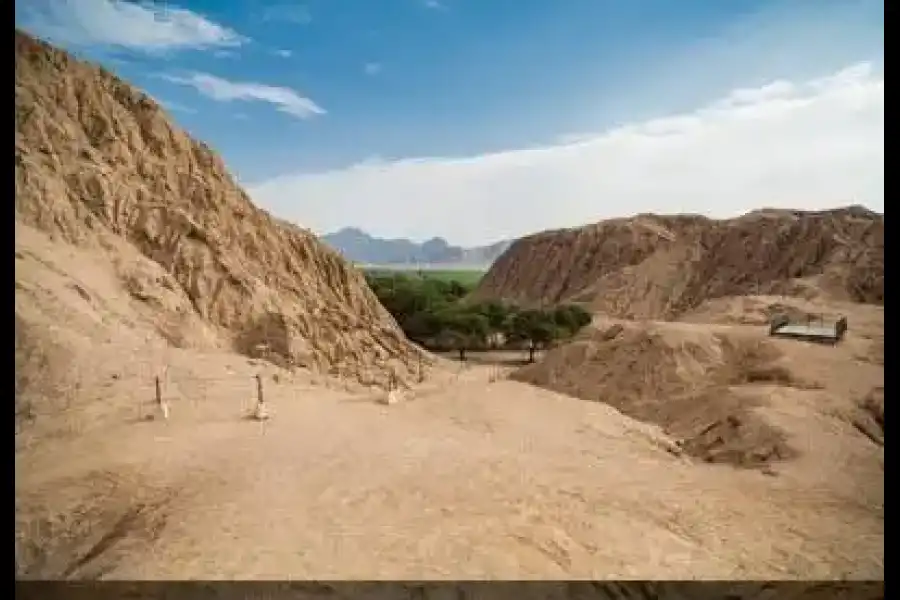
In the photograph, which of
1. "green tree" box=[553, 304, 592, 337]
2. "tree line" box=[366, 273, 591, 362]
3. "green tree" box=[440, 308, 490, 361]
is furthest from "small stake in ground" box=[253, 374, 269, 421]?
"green tree" box=[553, 304, 592, 337]

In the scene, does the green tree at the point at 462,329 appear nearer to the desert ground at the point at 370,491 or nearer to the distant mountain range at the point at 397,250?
the distant mountain range at the point at 397,250

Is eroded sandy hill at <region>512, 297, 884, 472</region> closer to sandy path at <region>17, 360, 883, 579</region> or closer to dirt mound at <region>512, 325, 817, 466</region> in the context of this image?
dirt mound at <region>512, 325, 817, 466</region>

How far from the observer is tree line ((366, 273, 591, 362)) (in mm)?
4352

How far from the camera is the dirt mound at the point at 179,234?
4.43 metres

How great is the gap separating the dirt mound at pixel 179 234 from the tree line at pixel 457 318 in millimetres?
169

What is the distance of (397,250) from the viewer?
3.81m

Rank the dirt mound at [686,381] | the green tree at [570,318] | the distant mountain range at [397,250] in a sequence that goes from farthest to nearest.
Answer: the green tree at [570,318] → the dirt mound at [686,381] → the distant mountain range at [397,250]

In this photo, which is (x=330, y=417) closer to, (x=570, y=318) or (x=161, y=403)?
(x=161, y=403)

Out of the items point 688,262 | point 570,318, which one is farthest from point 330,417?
point 688,262

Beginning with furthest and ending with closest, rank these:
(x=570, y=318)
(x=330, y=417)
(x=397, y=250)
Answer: (x=570, y=318)
(x=397, y=250)
(x=330, y=417)

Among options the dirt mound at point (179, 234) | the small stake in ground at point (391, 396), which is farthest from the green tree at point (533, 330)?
the small stake in ground at point (391, 396)

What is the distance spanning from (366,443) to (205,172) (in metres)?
3.29

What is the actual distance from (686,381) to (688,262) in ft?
23.0
